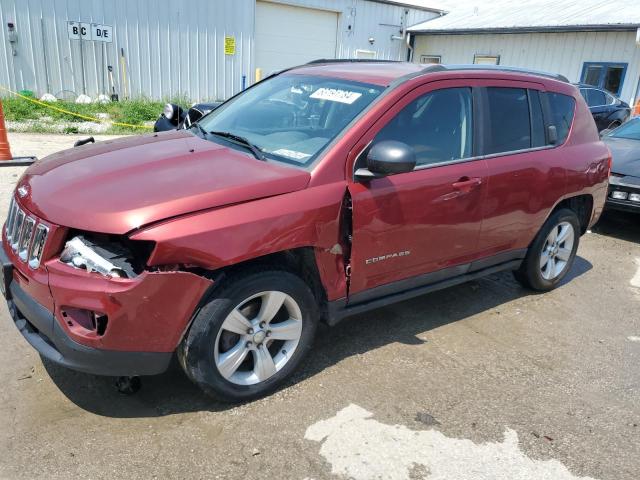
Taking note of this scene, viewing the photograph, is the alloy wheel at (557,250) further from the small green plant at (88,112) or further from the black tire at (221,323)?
the small green plant at (88,112)

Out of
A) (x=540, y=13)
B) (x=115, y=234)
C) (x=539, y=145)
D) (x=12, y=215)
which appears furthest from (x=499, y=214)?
(x=540, y=13)

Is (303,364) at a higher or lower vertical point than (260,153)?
lower

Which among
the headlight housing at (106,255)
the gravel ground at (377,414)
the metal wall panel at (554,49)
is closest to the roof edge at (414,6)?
the metal wall panel at (554,49)

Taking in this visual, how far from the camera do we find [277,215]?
2.79 metres

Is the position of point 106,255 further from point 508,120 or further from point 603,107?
point 603,107

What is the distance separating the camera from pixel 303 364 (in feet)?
11.3

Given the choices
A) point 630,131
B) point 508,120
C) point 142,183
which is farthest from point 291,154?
point 630,131

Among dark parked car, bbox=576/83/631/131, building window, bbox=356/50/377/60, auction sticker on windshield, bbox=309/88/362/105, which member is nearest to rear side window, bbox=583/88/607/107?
dark parked car, bbox=576/83/631/131

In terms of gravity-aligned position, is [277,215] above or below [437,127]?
below

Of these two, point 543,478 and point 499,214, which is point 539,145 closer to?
point 499,214

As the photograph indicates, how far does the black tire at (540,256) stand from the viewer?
4520mm

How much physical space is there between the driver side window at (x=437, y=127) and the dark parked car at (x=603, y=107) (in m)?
10.7

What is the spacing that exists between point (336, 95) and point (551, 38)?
16.6 m

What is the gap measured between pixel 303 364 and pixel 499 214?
5.90ft
